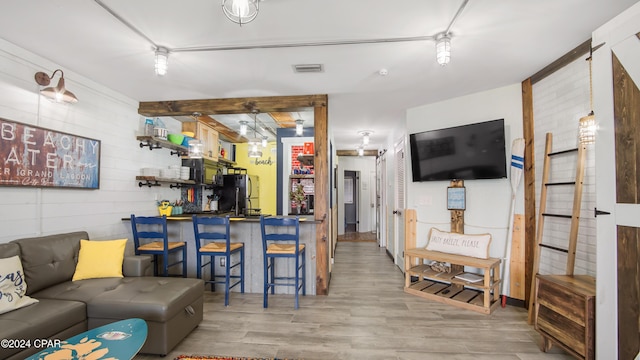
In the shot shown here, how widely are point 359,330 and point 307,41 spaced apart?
2726 mm

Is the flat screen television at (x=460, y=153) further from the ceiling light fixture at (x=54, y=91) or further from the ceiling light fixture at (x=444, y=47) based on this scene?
the ceiling light fixture at (x=54, y=91)

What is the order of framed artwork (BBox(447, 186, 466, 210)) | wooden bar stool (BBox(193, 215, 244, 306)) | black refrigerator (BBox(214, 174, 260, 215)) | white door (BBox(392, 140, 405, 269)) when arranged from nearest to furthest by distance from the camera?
wooden bar stool (BBox(193, 215, 244, 306)), framed artwork (BBox(447, 186, 466, 210)), white door (BBox(392, 140, 405, 269)), black refrigerator (BBox(214, 174, 260, 215))

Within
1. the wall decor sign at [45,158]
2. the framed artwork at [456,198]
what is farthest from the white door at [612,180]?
the wall decor sign at [45,158]

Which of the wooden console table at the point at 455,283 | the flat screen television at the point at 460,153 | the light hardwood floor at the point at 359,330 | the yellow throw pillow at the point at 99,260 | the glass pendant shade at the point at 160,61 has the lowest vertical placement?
the light hardwood floor at the point at 359,330

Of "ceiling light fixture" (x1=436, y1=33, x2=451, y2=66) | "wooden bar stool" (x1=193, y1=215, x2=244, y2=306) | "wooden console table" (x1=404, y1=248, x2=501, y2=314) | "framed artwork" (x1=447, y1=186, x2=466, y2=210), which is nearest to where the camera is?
"ceiling light fixture" (x1=436, y1=33, x2=451, y2=66)

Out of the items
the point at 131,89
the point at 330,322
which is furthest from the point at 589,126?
the point at 131,89

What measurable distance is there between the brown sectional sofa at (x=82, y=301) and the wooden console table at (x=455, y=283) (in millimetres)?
2670

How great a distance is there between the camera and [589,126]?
2273 mm

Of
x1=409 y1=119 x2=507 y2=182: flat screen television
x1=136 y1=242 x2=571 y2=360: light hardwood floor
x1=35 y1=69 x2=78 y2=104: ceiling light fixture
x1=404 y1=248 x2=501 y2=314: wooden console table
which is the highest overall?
x1=35 y1=69 x2=78 y2=104: ceiling light fixture

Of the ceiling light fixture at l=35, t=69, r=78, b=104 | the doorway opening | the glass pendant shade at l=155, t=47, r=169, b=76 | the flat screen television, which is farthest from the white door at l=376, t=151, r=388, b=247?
the ceiling light fixture at l=35, t=69, r=78, b=104

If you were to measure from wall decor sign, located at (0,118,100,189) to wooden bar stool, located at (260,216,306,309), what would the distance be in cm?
207

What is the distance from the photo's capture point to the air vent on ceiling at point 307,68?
2.83 meters

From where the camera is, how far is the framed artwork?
3.64 metres

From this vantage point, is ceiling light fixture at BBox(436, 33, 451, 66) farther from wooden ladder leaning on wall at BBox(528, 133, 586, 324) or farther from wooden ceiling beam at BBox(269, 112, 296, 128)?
wooden ceiling beam at BBox(269, 112, 296, 128)
